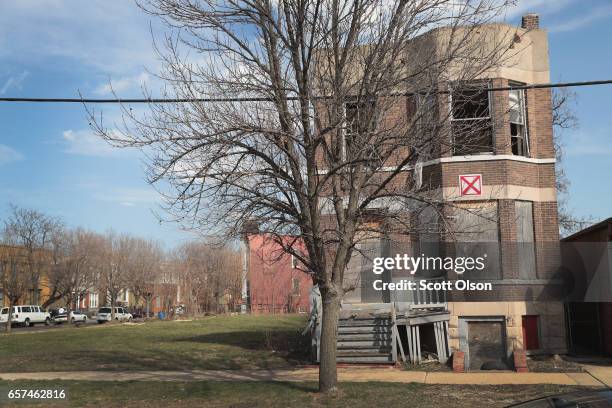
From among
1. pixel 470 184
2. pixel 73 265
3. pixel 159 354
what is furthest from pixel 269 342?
pixel 73 265

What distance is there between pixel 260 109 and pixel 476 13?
3898mm

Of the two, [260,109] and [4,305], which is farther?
[4,305]

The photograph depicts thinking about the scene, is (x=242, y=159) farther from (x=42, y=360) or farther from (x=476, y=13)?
(x=42, y=360)

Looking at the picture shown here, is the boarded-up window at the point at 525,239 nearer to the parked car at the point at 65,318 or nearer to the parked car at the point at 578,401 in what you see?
the parked car at the point at 578,401

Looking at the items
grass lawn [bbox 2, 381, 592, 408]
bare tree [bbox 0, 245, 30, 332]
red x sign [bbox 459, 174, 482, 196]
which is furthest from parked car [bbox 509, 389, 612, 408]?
bare tree [bbox 0, 245, 30, 332]

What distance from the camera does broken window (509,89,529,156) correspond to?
15.7 m

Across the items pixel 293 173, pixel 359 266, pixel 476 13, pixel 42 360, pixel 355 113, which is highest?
pixel 476 13

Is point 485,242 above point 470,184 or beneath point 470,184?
beneath

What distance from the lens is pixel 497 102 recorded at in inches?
593

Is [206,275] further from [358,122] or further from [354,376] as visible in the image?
[358,122]

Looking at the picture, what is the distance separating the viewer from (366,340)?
1442 cm

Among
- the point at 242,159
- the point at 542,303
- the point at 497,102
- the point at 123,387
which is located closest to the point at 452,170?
the point at 497,102

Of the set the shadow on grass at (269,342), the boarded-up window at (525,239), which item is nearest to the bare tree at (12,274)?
the shadow on grass at (269,342)

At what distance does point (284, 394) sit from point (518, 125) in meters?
9.68
